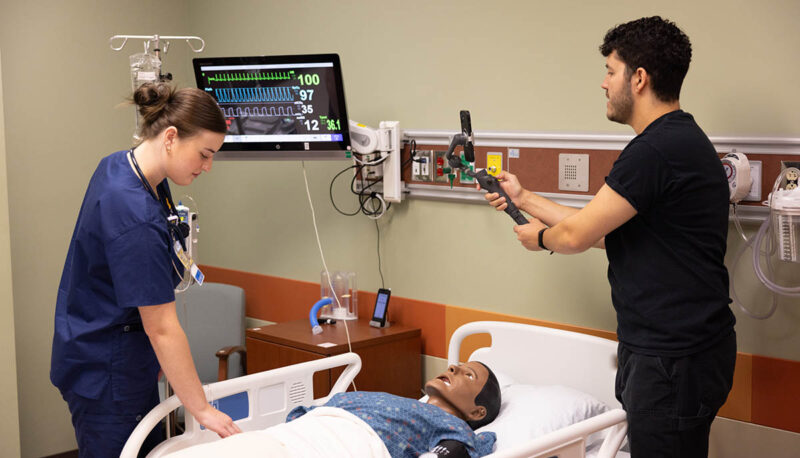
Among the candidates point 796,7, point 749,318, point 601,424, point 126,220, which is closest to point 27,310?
point 126,220

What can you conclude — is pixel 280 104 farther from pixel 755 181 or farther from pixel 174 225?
pixel 755 181

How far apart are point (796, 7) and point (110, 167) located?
2.07 metres

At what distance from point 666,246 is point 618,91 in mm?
450

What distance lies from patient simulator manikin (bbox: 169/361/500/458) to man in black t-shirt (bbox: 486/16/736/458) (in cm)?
50

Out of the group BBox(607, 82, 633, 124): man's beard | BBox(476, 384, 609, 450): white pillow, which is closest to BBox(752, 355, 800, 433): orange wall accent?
BBox(476, 384, 609, 450): white pillow

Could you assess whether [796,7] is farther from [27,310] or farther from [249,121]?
[27,310]

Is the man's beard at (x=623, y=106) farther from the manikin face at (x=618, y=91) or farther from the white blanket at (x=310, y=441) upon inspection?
the white blanket at (x=310, y=441)

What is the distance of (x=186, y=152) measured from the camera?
198 centimetres

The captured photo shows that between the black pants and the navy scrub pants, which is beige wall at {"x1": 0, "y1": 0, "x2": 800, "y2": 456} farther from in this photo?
the navy scrub pants

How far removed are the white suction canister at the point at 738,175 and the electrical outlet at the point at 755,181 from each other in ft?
0.09

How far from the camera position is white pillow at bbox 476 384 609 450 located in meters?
2.33

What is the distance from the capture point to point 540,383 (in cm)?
276

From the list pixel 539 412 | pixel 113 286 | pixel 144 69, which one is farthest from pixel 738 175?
pixel 144 69

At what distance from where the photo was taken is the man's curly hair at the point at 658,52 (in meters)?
2.02
